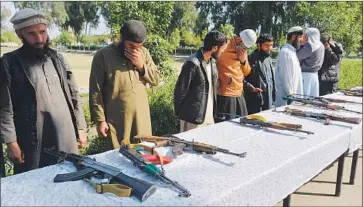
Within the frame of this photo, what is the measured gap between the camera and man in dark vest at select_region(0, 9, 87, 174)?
2.09m

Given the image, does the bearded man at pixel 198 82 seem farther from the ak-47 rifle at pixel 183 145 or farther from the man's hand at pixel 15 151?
the man's hand at pixel 15 151

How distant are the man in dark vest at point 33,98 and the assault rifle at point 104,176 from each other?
60cm

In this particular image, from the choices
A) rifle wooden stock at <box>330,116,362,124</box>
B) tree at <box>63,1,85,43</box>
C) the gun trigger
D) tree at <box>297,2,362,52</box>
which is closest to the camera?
the gun trigger

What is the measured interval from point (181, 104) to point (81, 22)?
212ft

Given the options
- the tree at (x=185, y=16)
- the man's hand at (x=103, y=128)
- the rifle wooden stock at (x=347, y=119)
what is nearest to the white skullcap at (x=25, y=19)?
the man's hand at (x=103, y=128)

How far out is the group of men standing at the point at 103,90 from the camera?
213 centimetres

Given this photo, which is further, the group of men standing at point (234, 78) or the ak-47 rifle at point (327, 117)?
the group of men standing at point (234, 78)

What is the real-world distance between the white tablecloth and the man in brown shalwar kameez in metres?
0.52

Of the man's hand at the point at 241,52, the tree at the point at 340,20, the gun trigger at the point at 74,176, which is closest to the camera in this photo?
the gun trigger at the point at 74,176

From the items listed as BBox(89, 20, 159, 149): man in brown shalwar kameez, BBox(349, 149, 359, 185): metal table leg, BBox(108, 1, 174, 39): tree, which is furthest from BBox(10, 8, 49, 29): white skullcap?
Result: BBox(349, 149, 359, 185): metal table leg

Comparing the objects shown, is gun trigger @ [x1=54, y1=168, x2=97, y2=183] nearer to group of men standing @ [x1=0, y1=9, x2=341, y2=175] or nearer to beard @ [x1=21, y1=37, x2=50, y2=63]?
group of men standing @ [x1=0, y1=9, x2=341, y2=175]

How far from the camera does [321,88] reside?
19.4 ft

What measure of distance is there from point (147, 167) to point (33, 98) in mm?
993

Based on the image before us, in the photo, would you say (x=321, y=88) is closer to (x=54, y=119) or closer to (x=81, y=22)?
(x=54, y=119)
